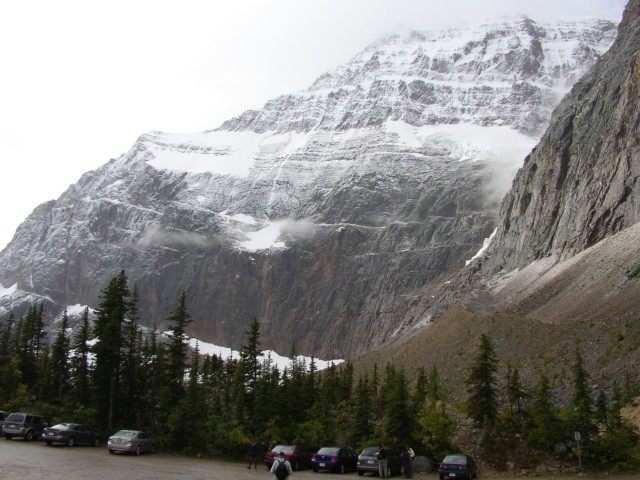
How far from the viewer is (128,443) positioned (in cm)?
3688

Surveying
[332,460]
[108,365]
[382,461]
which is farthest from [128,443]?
[382,461]

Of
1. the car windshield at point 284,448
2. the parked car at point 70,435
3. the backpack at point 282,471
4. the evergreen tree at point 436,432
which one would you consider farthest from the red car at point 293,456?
the backpack at point 282,471

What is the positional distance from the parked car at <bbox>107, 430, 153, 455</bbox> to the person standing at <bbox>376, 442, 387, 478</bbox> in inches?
541

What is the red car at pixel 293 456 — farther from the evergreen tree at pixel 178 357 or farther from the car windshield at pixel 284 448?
the evergreen tree at pixel 178 357

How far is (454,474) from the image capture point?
31.5 m

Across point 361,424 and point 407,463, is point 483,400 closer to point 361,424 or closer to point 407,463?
point 361,424

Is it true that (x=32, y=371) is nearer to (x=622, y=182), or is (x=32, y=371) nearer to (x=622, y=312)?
(x=622, y=312)

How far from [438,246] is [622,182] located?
96.1 meters

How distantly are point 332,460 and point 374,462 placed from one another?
7.87 ft

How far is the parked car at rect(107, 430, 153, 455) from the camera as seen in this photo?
36.7 m

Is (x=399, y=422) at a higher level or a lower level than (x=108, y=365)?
lower

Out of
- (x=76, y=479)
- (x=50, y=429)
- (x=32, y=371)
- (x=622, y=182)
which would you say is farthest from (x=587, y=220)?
(x=76, y=479)

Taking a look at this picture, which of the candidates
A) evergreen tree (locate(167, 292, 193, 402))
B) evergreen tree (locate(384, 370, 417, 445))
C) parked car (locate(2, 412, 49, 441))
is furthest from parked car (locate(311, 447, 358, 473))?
parked car (locate(2, 412, 49, 441))

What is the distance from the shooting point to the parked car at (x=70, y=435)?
37375 mm
